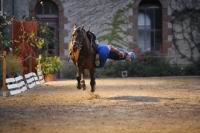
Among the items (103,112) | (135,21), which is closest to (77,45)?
(103,112)

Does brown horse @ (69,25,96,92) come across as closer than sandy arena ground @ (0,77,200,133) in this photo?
No

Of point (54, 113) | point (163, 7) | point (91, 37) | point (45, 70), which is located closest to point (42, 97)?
point (91, 37)

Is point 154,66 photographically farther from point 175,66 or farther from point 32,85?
point 32,85

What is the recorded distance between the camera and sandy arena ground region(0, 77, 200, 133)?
8.82 m

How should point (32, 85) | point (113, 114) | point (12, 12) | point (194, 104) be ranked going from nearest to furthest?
point (113, 114) → point (194, 104) → point (32, 85) → point (12, 12)

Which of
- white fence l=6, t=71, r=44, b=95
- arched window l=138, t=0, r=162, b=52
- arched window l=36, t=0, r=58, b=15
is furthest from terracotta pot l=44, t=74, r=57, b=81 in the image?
arched window l=138, t=0, r=162, b=52

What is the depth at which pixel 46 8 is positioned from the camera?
26188 mm

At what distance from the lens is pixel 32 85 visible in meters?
18.4

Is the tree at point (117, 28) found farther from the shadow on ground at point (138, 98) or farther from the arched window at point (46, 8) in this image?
the shadow on ground at point (138, 98)

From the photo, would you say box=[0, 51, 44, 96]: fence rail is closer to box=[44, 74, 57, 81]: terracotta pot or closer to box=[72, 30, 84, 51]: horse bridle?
box=[72, 30, 84, 51]: horse bridle

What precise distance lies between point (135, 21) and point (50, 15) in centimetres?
384

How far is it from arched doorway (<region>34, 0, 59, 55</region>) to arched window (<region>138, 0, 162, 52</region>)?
12.5 feet

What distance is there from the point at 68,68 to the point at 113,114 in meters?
15.2

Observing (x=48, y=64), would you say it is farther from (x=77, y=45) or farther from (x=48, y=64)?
(x=77, y=45)
